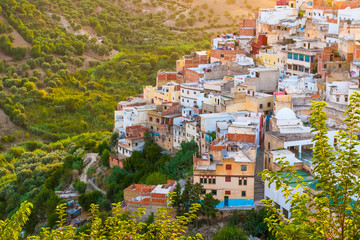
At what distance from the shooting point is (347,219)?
26.4 ft

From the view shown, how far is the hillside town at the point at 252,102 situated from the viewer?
1731 cm

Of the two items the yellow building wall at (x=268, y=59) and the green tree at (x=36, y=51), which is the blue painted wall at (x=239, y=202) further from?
the green tree at (x=36, y=51)

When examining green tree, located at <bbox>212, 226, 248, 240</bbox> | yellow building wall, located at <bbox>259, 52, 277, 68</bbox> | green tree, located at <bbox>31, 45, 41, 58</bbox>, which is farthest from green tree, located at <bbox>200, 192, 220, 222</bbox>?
green tree, located at <bbox>31, 45, 41, 58</bbox>

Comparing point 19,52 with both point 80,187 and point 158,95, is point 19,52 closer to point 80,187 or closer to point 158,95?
point 158,95

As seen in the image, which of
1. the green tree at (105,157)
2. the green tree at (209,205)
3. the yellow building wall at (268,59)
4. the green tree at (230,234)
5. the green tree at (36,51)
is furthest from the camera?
the green tree at (36,51)

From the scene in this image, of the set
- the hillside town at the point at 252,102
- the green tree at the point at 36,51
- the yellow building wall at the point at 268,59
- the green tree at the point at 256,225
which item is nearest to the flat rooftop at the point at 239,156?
the hillside town at the point at 252,102

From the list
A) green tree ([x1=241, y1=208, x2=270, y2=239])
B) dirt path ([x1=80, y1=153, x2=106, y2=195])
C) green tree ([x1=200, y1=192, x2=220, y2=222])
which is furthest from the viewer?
dirt path ([x1=80, y1=153, x2=106, y2=195])

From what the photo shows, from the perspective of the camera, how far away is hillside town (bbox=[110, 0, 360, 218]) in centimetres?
1731

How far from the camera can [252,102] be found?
2291 centimetres

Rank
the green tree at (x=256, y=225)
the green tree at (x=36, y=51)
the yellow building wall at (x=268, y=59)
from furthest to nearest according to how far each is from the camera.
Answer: the green tree at (x=36, y=51), the yellow building wall at (x=268, y=59), the green tree at (x=256, y=225)

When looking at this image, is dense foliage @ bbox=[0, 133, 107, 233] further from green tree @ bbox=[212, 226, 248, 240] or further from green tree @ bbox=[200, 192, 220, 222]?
green tree @ bbox=[212, 226, 248, 240]

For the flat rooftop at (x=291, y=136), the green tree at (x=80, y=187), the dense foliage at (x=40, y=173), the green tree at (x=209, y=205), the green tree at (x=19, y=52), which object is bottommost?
the dense foliage at (x=40, y=173)

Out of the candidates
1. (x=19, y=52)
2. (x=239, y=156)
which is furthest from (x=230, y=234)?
(x=19, y=52)

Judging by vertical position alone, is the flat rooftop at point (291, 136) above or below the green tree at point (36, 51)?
above
